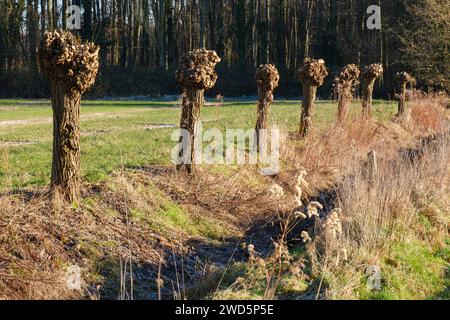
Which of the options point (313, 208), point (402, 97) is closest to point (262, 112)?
point (313, 208)

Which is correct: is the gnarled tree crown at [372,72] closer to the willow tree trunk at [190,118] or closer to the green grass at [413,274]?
the willow tree trunk at [190,118]

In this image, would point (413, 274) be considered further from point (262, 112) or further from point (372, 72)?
point (372, 72)

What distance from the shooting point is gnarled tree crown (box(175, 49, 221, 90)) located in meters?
9.78

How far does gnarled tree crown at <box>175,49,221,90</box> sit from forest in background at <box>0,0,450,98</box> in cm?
2668

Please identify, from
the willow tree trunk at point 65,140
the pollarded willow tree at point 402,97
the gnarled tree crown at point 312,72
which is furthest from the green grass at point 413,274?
the pollarded willow tree at point 402,97

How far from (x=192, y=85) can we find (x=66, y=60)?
3.09m

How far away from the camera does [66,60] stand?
23.3ft

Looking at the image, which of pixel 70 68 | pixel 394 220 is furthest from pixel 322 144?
pixel 70 68

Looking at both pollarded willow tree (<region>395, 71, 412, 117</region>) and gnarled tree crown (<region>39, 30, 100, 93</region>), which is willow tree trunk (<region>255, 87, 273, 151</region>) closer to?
gnarled tree crown (<region>39, 30, 100, 93</region>)

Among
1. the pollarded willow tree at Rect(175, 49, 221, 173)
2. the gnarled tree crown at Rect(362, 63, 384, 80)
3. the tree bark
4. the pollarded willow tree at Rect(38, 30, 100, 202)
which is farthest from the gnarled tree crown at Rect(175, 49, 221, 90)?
the gnarled tree crown at Rect(362, 63, 384, 80)

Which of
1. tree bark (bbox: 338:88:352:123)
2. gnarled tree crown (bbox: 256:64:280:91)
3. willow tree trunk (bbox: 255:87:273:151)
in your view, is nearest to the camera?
willow tree trunk (bbox: 255:87:273:151)

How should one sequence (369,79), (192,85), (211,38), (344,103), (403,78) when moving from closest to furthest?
(192,85) → (344,103) → (369,79) → (403,78) → (211,38)

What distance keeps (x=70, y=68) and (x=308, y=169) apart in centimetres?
584

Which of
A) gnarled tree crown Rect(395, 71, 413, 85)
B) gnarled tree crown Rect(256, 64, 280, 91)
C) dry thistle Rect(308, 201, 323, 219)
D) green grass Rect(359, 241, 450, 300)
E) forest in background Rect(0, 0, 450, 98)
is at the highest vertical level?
forest in background Rect(0, 0, 450, 98)
